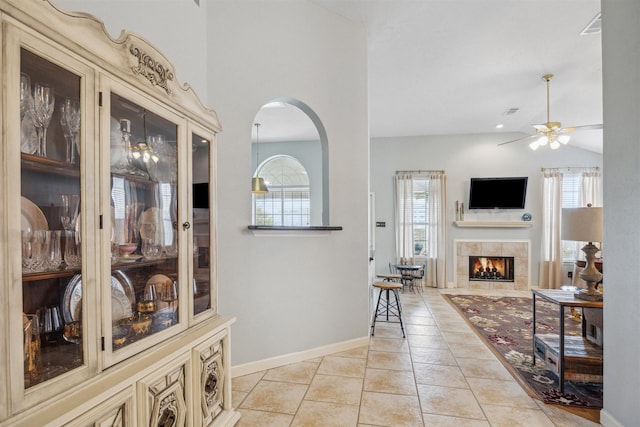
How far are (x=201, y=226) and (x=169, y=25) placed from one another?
1448mm

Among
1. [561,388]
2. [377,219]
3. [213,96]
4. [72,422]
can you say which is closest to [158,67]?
[213,96]

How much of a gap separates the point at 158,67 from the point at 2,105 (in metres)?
0.76

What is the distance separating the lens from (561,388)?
96.6 inches

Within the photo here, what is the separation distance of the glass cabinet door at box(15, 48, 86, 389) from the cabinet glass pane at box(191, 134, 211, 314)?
0.71m

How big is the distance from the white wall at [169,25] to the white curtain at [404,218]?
5272mm

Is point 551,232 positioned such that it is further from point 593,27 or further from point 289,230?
point 289,230

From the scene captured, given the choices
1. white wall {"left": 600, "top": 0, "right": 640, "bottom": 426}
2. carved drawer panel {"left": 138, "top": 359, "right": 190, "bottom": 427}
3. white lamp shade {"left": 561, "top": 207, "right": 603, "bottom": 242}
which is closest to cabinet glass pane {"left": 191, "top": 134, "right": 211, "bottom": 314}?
carved drawer panel {"left": 138, "top": 359, "right": 190, "bottom": 427}

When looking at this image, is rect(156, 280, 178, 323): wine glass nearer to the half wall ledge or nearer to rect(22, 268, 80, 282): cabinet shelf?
rect(22, 268, 80, 282): cabinet shelf

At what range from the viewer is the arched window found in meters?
8.05

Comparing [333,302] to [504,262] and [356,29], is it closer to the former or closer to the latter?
[356,29]

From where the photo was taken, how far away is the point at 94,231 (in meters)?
1.21

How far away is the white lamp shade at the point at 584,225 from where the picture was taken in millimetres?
2348

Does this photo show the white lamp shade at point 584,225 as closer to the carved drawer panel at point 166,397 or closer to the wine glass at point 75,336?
the carved drawer panel at point 166,397

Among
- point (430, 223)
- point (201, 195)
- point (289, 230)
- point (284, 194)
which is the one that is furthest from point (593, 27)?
point (284, 194)
